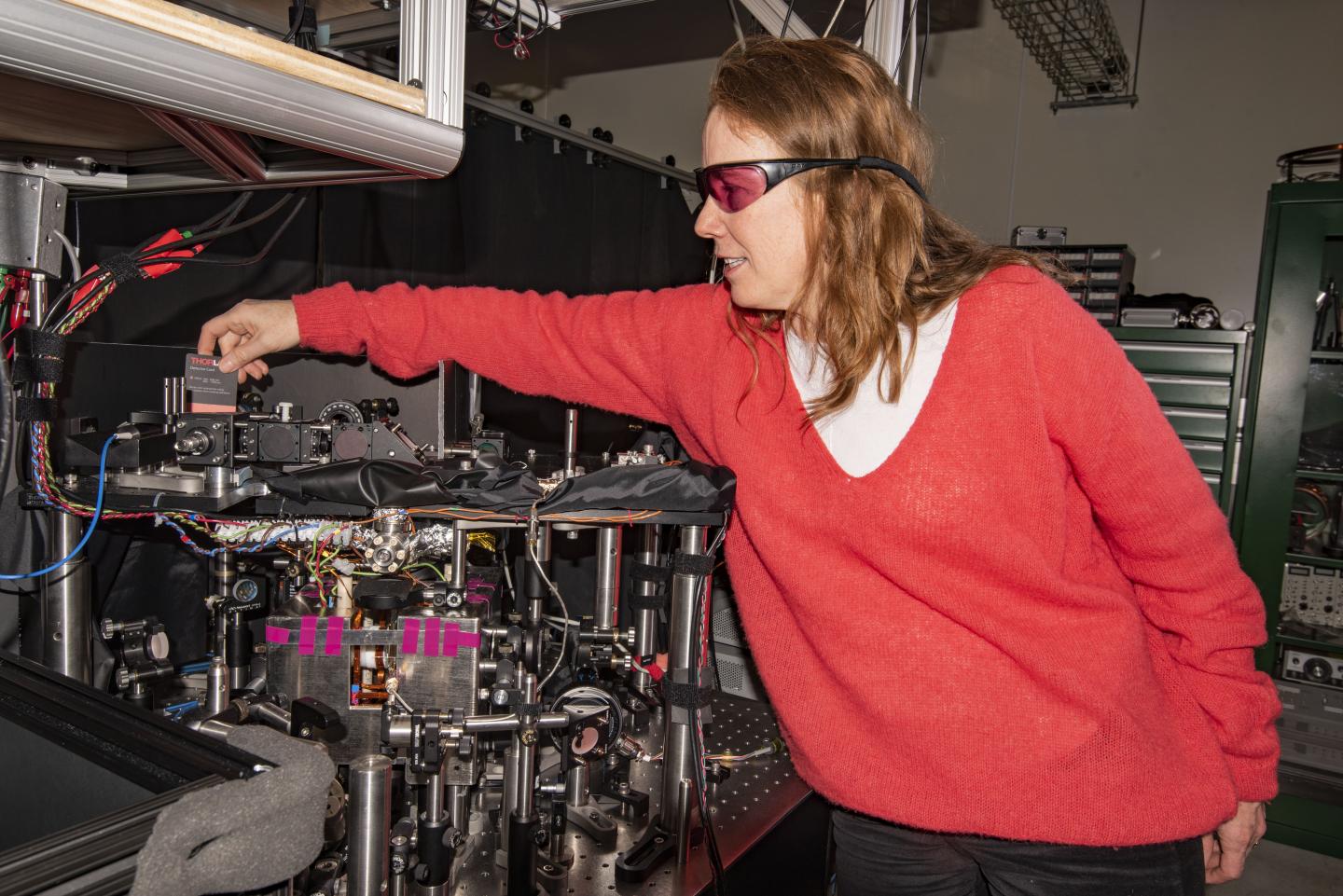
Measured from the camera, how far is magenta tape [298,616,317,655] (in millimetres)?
1169

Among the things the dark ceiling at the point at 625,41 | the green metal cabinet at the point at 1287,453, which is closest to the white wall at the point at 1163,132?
the green metal cabinet at the point at 1287,453

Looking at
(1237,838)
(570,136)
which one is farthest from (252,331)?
(570,136)

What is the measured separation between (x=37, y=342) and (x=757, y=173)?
2.89ft

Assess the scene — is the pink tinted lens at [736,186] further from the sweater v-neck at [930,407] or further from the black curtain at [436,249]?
the black curtain at [436,249]

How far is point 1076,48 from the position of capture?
3.03 m

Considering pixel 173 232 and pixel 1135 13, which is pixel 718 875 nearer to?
pixel 173 232

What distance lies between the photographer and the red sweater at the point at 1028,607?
2.89 ft

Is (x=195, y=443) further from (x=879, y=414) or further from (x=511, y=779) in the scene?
(x=879, y=414)

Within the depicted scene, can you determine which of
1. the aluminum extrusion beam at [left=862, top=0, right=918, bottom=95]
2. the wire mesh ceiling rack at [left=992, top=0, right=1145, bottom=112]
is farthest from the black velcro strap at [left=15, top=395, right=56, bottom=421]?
the wire mesh ceiling rack at [left=992, top=0, right=1145, bottom=112]

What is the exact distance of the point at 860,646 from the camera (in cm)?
94

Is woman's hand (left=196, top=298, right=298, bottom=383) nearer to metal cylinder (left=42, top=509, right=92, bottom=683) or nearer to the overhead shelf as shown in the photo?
the overhead shelf

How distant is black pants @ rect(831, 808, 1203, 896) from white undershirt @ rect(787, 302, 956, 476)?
468mm

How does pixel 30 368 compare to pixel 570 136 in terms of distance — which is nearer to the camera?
pixel 30 368

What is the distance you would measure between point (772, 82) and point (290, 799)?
84 centimetres
